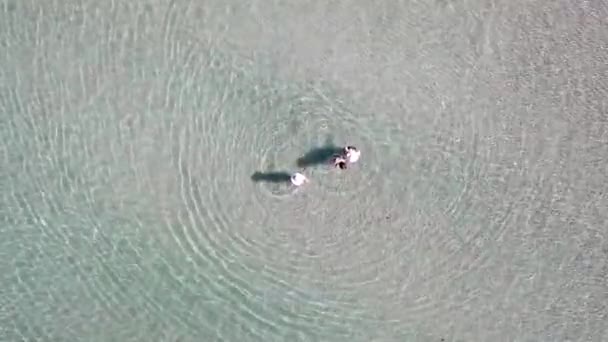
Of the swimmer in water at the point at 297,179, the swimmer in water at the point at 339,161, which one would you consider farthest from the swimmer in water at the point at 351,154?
the swimmer in water at the point at 297,179

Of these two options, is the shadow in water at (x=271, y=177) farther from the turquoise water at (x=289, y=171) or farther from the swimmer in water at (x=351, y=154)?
the swimmer in water at (x=351, y=154)

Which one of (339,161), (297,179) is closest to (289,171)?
(297,179)

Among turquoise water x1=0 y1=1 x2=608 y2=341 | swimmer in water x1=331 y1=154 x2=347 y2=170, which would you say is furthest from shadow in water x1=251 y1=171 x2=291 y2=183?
swimmer in water x1=331 y1=154 x2=347 y2=170

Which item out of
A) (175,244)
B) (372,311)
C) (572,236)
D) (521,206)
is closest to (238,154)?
(175,244)

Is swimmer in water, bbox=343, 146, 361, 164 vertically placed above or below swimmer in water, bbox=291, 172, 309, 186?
above

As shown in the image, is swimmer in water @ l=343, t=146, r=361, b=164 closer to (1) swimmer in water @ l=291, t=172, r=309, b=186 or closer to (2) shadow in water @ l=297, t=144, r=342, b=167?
(2) shadow in water @ l=297, t=144, r=342, b=167
